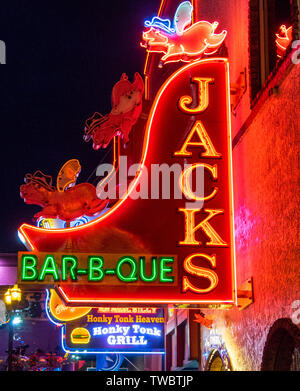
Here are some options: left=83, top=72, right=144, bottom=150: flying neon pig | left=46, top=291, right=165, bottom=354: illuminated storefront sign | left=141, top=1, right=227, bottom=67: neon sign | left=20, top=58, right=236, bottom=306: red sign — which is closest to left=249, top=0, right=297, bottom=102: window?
left=20, top=58, right=236, bottom=306: red sign

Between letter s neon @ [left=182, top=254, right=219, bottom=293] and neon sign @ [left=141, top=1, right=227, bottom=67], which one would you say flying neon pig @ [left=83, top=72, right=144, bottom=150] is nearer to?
neon sign @ [left=141, top=1, right=227, bottom=67]

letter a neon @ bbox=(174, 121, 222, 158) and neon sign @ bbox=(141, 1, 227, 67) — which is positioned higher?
neon sign @ bbox=(141, 1, 227, 67)

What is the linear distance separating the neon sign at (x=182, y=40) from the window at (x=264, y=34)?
76 cm

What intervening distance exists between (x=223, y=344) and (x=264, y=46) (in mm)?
4765

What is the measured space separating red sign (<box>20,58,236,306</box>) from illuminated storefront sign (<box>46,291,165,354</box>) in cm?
627

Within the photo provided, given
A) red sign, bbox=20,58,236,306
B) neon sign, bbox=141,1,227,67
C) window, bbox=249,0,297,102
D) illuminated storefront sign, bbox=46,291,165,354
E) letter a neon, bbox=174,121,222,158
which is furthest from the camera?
illuminated storefront sign, bbox=46,291,165,354

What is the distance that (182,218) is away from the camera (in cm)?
984

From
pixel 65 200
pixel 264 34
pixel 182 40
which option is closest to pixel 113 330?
pixel 65 200

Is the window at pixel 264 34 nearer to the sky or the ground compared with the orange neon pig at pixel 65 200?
nearer to the sky

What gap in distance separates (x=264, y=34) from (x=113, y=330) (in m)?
8.94

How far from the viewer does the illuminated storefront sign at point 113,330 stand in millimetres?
16062

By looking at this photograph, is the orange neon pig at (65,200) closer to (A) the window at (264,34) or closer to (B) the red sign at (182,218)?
(B) the red sign at (182,218)

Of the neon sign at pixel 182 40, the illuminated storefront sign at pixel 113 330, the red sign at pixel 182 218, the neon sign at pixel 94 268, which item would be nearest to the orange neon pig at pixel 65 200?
the red sign at pixel 182 218

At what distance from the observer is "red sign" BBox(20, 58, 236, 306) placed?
936 cm
